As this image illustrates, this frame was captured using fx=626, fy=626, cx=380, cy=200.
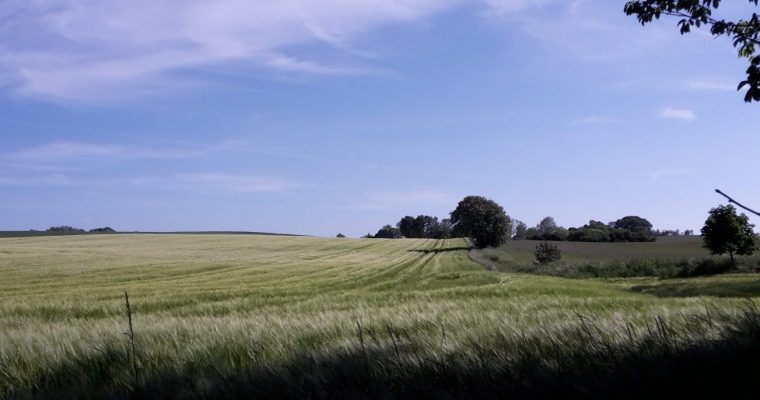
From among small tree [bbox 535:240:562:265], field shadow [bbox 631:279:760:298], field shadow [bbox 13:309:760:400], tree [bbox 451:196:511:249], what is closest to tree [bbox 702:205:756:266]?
small tree [bbox 535:240:562:265]

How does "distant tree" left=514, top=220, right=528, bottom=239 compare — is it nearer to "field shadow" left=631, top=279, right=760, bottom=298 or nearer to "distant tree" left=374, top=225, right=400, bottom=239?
"distant tree" left=374, top=225, right=400, bottom=239

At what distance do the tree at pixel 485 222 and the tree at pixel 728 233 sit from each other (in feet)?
184

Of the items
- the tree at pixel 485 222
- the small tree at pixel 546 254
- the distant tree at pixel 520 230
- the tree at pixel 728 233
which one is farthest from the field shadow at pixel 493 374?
the distant tree at pixel 520 230

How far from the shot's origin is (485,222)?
106062mm

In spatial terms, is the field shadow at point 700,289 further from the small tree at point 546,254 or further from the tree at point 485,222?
the tree at point 485,222

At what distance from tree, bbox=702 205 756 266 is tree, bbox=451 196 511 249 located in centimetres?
5603

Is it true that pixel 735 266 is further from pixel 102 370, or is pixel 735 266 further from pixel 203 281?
pixel 102 370

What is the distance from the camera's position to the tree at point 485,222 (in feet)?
347

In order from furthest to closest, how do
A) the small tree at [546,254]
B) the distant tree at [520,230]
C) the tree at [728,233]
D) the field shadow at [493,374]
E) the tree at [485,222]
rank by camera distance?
the distant tree at [520,230] → the tree at [485,222] → the small tree at [546,254] → the tree at [728,233] → the field shadow at [493,374]

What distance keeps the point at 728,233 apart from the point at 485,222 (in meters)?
58.2

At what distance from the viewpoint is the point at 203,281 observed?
30.9 meters

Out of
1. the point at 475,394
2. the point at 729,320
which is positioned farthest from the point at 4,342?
the point at 729,320

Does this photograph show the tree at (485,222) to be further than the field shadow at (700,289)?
Yes

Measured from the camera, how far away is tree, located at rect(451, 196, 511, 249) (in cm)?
10588
